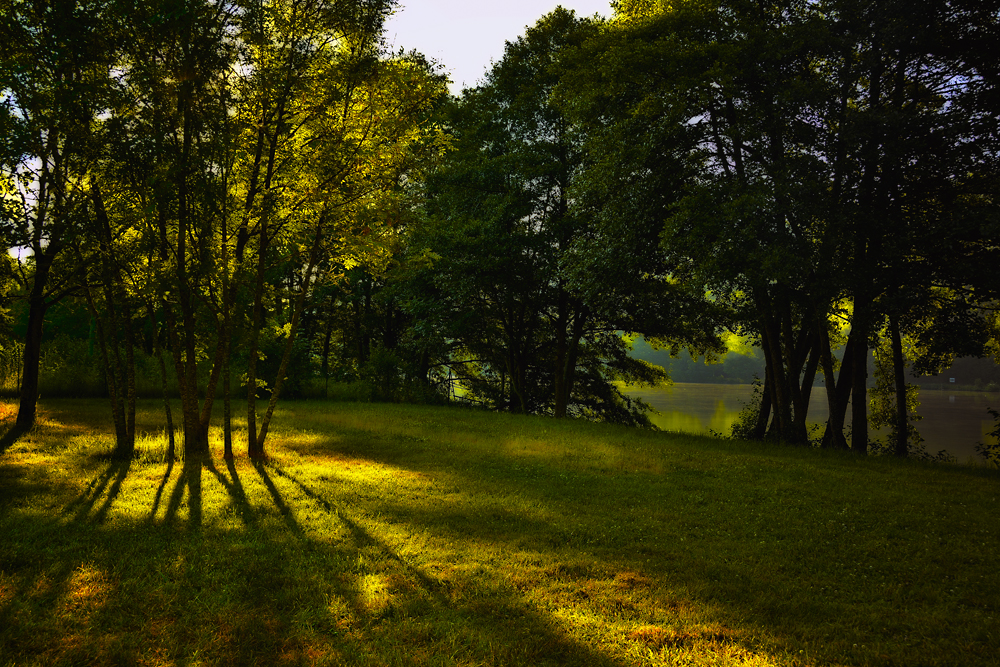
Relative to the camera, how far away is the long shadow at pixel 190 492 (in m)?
7.03

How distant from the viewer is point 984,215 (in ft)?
31.9

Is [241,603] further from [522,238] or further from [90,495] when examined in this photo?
[522,238]

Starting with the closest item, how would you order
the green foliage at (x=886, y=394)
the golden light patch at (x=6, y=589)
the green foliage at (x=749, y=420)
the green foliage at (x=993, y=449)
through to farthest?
the golden light patch at (x=6, y=589)
the green foliage at (x=993, y=449)
the green foliage at (x=886, y=394)
the green foliage at (x=749, y=420)

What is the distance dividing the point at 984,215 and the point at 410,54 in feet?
34.1

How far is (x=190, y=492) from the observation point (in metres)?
8.19

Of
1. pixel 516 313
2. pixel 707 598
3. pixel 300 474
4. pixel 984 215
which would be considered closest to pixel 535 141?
pixel 516 313

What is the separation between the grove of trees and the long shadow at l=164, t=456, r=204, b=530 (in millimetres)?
950

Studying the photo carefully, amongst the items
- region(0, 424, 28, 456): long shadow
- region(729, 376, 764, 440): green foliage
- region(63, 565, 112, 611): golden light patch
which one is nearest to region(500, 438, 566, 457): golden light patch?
region(63, 565, 112, 611): golden light patch

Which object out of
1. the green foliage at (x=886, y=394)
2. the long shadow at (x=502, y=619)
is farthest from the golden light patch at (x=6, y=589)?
the green foliage at (x=886, y=394)

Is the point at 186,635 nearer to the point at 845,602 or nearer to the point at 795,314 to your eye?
the point at 845,602

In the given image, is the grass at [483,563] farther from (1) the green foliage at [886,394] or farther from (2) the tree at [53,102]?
(1) the green foliage at [886,394]

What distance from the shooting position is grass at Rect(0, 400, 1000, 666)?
14.1ft

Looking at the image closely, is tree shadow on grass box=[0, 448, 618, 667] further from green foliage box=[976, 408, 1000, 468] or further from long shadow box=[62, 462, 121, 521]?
green foliage box=[976, 408, 1000, 468]

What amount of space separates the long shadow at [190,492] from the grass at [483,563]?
1.9 inches
